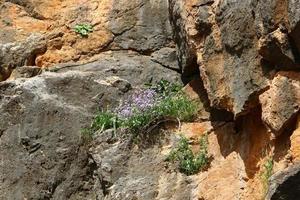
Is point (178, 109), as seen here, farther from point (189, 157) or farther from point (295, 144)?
point (295, 144)

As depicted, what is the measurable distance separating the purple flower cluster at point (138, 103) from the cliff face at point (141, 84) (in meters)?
0.17

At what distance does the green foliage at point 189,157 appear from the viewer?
6543 millimetres

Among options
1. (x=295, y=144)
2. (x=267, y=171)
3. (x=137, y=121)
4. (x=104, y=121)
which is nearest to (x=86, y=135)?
(x=104, y=121)

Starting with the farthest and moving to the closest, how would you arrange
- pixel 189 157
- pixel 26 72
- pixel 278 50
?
pixel 26 72
pixel 189 157
pixel 278 50

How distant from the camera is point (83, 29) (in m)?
8.63

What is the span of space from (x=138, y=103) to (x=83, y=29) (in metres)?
1.68

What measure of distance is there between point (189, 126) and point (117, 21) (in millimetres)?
2142

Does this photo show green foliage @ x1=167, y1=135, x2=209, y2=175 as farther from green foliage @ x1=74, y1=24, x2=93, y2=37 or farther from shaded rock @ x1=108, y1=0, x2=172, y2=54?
green foliage @ x1=74, y1=24, x2=93, y2=37

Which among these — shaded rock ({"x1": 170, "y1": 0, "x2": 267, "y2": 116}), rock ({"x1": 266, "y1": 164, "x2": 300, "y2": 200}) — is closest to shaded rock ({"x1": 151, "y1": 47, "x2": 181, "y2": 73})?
shaded rock ({"x1": 170, "y1": 0, "x2": 267, "y2": 116})

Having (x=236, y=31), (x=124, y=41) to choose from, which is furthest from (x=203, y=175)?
(x=124, y=41)

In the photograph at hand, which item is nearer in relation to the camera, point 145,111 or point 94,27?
point 145,111

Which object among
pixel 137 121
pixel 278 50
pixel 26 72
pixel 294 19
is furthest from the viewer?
pixel 26 72

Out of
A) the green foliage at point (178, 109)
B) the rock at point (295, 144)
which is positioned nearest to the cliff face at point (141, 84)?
the rock at point (295, 144)

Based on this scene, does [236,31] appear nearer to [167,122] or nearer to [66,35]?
[167,122]
